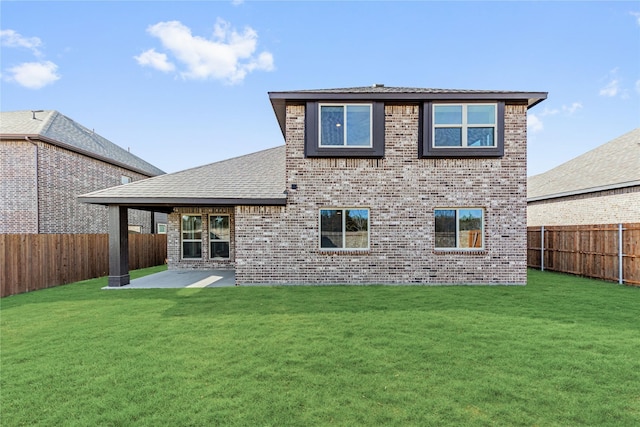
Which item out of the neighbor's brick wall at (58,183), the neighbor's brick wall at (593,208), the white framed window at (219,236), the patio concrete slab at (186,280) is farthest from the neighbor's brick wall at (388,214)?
the neighbor's brick wall at (58,183)

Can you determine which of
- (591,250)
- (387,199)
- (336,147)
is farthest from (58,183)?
(591,250)

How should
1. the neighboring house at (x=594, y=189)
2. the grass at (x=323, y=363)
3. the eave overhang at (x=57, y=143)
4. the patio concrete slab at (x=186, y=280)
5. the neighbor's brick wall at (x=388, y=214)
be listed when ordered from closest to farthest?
the grass at (x=323, y=363), the neighbor's brick wall at (x=388, y=214), the patio concrete slab at (x=186, y=280), the neighboring house at (x=594, y=189), the eave overhang at (x=57, y=143)

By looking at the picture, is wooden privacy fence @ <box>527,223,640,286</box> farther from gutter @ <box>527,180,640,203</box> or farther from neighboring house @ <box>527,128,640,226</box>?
gutter @ <box>527,180,640,203</box>

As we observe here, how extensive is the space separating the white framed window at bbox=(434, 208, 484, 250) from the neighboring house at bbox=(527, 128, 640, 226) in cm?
788

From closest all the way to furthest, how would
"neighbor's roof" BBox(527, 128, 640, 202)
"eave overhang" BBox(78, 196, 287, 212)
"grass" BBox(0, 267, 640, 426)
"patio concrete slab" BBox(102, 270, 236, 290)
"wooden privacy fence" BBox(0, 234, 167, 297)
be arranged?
"grass" BBox(0, 267, 640, 426), "wooden privacy fence" BBox(0, 234, 167, 297), "eave overhang" BBox(78, 196, 287, 212), "patio concrete slab" BBox(102, 270, 236, 290), "neighbor's roof" BBox(527, 128, 640, 202)

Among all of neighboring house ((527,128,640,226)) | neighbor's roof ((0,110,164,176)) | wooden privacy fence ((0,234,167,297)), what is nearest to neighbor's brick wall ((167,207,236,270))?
wooden privacy fence ((0,234,167,297))

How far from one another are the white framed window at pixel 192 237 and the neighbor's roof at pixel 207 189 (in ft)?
10.3

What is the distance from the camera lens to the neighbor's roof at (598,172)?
44.4ft

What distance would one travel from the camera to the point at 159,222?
26.3 meters

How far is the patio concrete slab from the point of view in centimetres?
1016

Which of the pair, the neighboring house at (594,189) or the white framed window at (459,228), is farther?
the neighboring house at (594,189)

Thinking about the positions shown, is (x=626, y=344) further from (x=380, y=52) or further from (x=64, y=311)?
(x=380, y=52)

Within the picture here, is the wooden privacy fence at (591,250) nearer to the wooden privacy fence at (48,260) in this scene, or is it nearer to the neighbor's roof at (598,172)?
the neighbor's roof at (598,172)

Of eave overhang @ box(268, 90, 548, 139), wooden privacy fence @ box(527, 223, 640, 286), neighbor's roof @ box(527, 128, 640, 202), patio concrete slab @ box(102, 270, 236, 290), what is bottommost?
patio concrete slab @ box(102, 270, 236, 290)
